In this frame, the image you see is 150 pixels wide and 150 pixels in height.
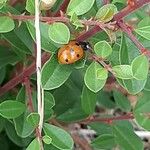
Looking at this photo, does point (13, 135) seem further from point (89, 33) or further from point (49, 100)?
point (89, 33)

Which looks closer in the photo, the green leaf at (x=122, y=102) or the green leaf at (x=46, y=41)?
the green leaf at (x=46, y=41)

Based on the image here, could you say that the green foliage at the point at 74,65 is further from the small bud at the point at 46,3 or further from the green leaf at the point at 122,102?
the green leaf at the point at 122,102

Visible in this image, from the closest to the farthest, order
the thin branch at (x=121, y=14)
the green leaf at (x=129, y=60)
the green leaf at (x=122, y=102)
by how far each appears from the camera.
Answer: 1. the thin branch at (x=121, y=14)
2. the green leaf at (x=129, y=60)
3. the green leaf at (x=122, y=102)

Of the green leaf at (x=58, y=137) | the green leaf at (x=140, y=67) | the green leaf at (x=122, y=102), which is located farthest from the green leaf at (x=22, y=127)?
the green leaf at (x=122, y=102)

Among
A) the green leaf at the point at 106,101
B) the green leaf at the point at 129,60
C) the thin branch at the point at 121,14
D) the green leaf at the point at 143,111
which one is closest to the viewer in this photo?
the thin branch at the point at 121,14

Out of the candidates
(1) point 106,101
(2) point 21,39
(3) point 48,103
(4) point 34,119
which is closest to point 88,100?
(3) point 48,103

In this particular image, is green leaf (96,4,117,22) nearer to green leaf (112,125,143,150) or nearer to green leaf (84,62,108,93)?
green leaf (84,62,108,93)

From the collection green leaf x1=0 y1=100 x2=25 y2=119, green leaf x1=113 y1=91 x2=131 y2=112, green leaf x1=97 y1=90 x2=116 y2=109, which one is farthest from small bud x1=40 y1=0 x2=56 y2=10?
green leaf x1=97 y1=90 x2=116 y2=109
